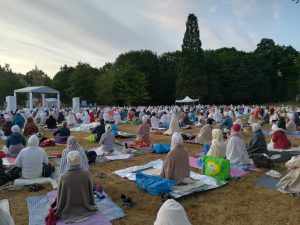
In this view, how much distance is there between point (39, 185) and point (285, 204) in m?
4.85

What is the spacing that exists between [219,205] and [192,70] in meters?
36.4

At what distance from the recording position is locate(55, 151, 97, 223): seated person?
4.61m

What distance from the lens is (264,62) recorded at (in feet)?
173

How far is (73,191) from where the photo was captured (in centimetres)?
462

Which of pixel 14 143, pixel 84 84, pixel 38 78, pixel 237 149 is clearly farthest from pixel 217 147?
pixel 38 78

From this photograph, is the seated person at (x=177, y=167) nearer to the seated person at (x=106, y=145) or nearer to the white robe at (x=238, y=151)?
the white robe at (x=238, y=151)

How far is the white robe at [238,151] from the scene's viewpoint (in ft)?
25.7

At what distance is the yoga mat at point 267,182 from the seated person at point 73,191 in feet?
12.4

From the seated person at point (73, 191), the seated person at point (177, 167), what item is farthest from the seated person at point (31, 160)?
the seated person at point (177, 167)

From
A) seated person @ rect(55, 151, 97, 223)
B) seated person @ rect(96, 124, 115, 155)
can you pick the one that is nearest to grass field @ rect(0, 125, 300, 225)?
seated person @ rect(55, 151, 97, 223)

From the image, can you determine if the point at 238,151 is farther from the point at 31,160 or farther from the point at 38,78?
the point at 38,78

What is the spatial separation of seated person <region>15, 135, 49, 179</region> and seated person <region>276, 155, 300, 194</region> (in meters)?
5.15

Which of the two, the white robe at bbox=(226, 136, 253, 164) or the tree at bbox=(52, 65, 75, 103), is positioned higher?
the tree at bbox=(52, 65, 75, 103)

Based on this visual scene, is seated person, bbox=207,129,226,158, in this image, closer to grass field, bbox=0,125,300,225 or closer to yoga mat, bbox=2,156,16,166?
grass field, bbox=0,125,300,225
